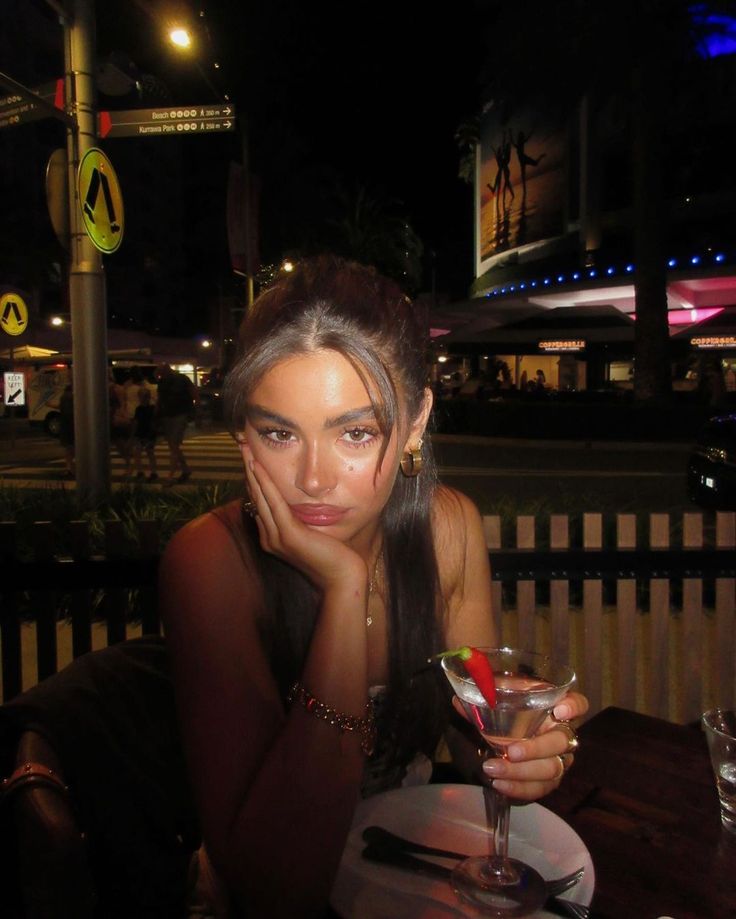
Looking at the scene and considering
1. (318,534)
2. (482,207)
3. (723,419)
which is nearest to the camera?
(318,534)

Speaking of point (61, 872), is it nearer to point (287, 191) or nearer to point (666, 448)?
point (666, 448)

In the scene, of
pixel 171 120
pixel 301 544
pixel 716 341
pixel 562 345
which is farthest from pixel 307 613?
pixel 562 345

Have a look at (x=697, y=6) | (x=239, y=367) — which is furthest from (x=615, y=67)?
(x=239, y=367)

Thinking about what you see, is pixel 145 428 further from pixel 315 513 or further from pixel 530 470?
pixel 315 513

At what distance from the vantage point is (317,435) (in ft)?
5.10

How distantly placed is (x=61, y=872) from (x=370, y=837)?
1.86 ft

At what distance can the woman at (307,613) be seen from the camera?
1.33m

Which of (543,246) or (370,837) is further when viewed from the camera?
Answer: (543,246)

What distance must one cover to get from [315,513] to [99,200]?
19.8ft

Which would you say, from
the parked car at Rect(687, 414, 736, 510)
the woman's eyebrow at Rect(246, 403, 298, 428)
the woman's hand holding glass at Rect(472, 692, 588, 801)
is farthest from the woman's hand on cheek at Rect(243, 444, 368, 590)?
the parked car at Rect(687, 414, 736, 510)

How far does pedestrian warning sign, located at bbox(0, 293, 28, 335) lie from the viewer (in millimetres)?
12062

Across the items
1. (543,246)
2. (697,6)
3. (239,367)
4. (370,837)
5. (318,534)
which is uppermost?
(697,6)

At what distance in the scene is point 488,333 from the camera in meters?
24.8

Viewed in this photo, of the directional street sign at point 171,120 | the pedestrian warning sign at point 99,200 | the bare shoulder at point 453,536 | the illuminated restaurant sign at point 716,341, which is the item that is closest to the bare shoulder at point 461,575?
the bare shoulder at point 453,536
